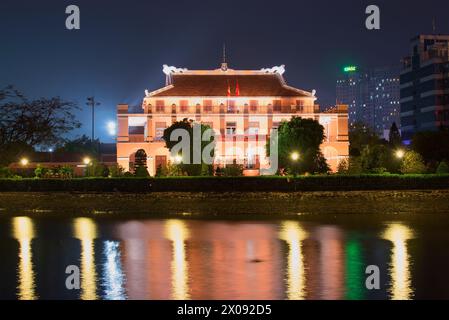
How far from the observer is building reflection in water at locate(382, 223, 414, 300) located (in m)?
17.0

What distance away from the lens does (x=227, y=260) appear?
71.7 feet

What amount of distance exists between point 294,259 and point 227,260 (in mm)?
1850

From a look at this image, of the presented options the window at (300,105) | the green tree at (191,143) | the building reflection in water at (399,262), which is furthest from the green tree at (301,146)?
the building reflection in water at (399,262)

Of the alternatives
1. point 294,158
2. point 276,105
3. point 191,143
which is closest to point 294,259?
point 294,158

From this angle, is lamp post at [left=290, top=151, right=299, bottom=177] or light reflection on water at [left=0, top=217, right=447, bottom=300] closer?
light reflection on water at [left=0, top=217, right=447, bottom=300]

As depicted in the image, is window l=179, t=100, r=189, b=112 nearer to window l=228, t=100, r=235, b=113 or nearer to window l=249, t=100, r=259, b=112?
window l=228, t=100, r=235, b=113

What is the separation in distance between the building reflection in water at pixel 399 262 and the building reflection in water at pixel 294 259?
6.61ft

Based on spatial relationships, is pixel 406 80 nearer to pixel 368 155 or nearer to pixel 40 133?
pixel 368 155

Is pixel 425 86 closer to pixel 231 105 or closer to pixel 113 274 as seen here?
pixel 231 105

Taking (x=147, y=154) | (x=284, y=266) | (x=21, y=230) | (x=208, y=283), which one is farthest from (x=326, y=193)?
(x=147, y=154)

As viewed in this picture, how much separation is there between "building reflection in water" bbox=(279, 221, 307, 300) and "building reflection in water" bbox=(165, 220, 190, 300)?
2319 millimetres

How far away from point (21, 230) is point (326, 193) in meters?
15.9

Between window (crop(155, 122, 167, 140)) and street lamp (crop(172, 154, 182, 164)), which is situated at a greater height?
window (crop(155, 122, 167, 140))

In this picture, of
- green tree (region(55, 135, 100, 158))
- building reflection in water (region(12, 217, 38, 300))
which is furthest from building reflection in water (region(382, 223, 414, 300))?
green tree (region(55, 135, 100, 158))
